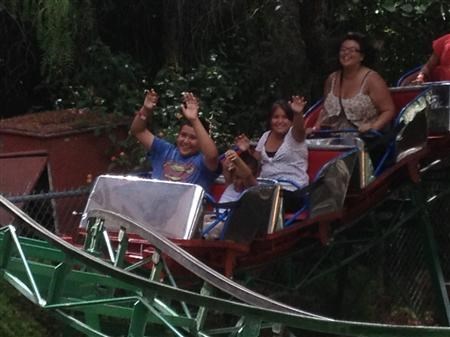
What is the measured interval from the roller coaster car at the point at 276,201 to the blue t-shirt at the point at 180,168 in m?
0.46

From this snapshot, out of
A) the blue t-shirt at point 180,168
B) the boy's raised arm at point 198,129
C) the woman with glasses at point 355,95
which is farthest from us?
the woman with glasses at point 355,95

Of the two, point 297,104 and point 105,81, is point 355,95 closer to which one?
point 297,104

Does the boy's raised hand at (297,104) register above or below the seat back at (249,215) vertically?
above

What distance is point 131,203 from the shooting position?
7191 mm

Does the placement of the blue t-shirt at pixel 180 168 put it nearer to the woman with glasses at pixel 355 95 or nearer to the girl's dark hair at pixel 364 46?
the woman with glasses at pixel 355 95

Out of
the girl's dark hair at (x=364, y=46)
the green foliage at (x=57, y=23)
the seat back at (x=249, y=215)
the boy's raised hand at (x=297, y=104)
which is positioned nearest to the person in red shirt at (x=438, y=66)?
the girl's dark hair at (x=364, y=46)

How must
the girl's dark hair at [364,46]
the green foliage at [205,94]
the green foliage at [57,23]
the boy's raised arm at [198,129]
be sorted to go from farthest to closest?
the green foliage at [205,94] < the green foliage at [57,23] < the girl's dark hair at [364,46] < the boy's raised arm at [198,129]

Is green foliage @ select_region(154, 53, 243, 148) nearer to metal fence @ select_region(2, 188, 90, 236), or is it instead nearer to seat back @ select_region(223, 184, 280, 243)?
metal fence @ select_region(2, 188, 90, 236)

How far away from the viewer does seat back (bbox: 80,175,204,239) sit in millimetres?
6883

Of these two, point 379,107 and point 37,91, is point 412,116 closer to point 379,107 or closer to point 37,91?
point 379,107

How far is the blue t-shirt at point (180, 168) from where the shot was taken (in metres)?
7.57

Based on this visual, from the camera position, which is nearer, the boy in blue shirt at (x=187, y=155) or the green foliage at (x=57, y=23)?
the boy in blue shirt at (x=187, y=155)

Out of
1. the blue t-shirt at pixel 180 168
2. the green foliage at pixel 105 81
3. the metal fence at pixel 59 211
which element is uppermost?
the green foliage at pixel 105 81

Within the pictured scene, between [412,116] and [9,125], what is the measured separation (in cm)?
349
